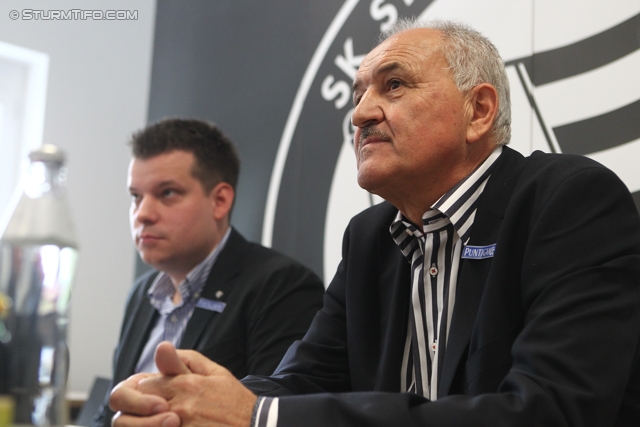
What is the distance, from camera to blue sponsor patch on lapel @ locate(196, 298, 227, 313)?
2479 millimetres

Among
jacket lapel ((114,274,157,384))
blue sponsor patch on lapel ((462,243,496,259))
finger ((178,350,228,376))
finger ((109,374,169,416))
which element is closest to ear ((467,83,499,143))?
blue sponsor patch on lapel ((462,243,496,259))

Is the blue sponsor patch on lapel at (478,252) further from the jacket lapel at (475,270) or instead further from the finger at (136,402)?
the finger at (136,402)

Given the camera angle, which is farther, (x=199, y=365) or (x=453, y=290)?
(x=453, y=290)

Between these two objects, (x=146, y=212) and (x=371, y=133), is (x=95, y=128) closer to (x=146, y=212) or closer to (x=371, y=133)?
(x=146, y=212)

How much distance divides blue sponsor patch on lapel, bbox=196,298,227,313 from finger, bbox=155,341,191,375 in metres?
1.20

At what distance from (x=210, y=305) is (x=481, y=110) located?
125cm

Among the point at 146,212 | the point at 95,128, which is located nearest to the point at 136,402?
the point at 146,212

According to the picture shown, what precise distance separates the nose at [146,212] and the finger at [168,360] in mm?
1493

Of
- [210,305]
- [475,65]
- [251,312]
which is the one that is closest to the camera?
[475,65]

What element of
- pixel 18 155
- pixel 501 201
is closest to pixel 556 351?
pixel 501 201

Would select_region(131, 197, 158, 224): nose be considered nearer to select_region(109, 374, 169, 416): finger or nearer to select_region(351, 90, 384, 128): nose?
select_region(351, 90, 384, 128): nose

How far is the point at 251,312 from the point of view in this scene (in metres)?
2.40

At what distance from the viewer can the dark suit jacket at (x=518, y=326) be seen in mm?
1159

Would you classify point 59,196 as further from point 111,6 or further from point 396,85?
point 111,6
